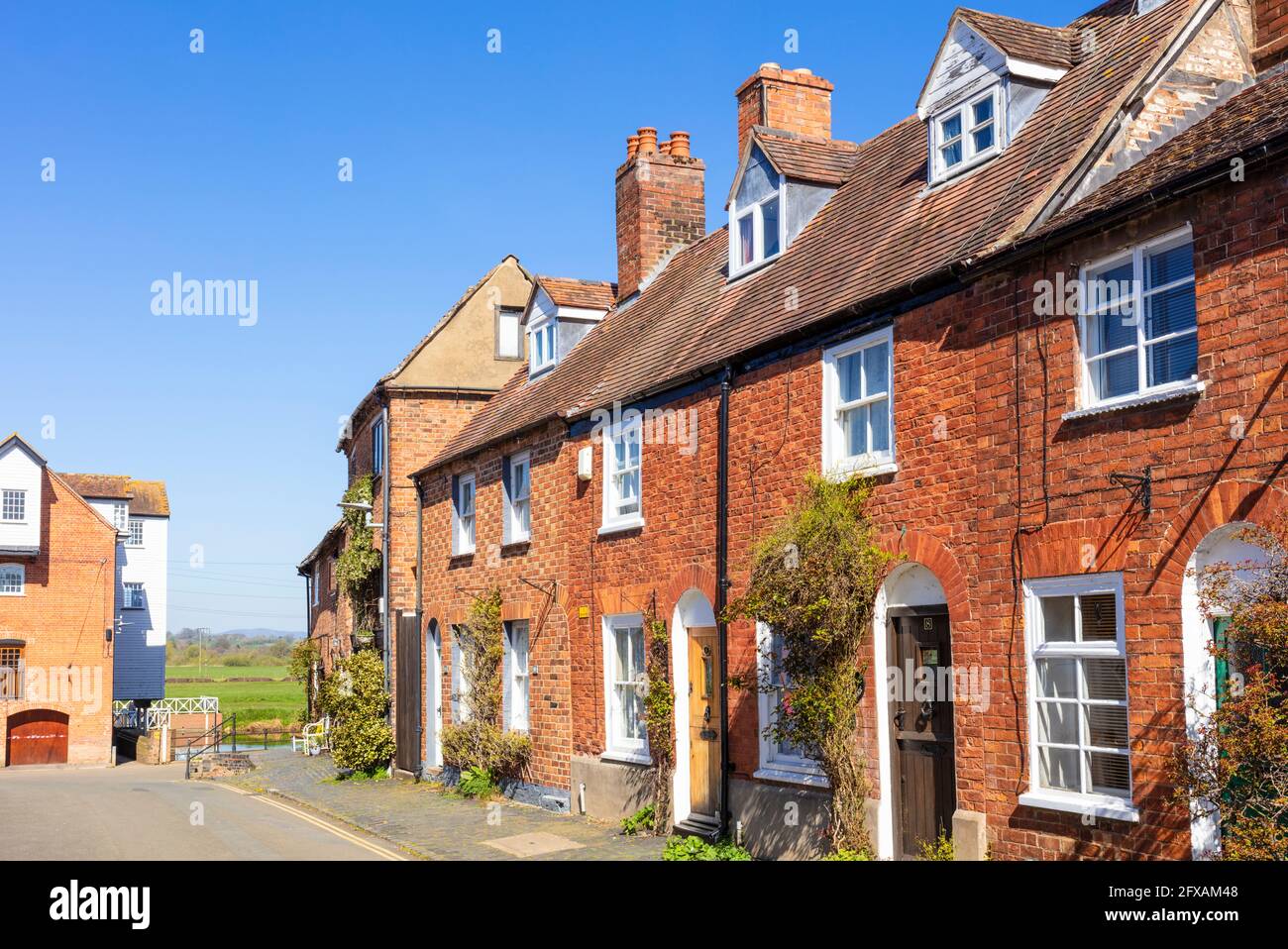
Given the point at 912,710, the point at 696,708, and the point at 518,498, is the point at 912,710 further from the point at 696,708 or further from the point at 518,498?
the point at 518,498

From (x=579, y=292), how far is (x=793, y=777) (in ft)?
39.2

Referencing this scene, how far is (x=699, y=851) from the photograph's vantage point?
14.1m

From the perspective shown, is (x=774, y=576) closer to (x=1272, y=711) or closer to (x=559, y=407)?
(x=1272, y=711)

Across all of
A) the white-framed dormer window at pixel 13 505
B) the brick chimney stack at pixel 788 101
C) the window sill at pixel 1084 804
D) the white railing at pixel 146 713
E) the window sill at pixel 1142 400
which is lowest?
the white railing at pixel 146 713

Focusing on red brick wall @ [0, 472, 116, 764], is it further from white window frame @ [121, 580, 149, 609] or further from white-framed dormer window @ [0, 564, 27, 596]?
white window frame @ [121, 580, 149, 609]

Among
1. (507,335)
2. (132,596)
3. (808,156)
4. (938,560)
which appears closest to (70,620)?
(132,596)

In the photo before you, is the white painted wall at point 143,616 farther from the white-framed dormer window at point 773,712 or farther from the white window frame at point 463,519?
the white-framed dormer window at point 773,712

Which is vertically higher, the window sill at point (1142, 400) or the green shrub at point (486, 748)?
the window sill at point (1142, 400)

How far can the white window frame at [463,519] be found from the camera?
78.6 ft

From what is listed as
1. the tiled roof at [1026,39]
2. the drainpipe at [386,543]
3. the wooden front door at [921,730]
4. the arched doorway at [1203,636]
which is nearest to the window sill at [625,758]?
the wooden front door at [921,730]

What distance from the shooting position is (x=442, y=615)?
81.8 ft

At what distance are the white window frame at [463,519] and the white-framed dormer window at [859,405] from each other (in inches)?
437

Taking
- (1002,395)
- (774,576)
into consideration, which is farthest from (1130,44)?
(774,576)

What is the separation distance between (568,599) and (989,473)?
937cm
